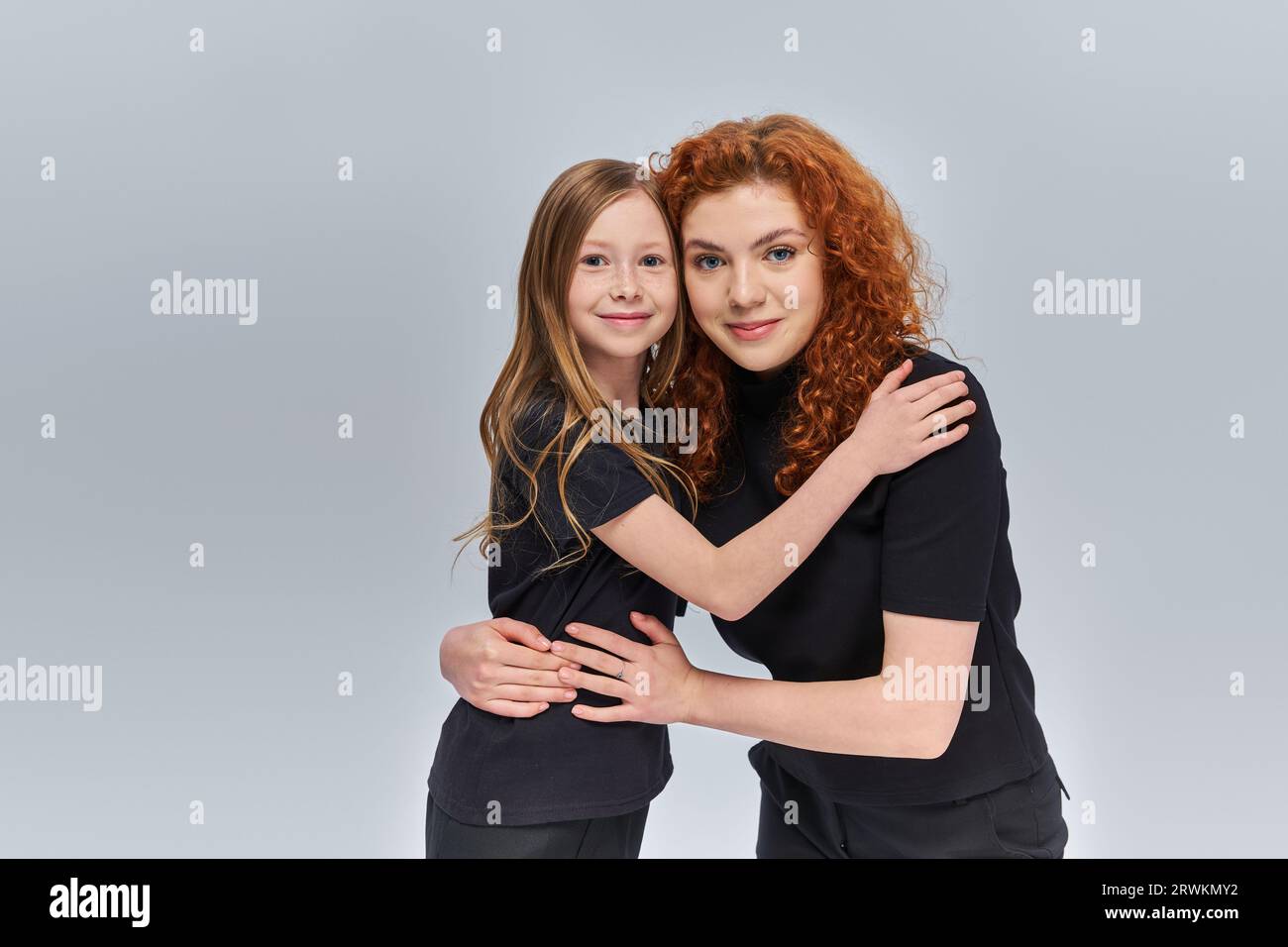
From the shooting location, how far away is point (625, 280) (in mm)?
2383

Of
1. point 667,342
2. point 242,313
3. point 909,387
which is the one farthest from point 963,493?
point 242,313

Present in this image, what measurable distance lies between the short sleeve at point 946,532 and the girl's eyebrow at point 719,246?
1.66ft

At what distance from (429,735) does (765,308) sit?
227cm

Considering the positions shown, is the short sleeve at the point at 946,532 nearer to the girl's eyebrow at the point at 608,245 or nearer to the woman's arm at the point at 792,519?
the woman's arm at the point at 792,519

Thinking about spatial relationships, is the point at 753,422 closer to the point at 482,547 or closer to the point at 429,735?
the point at 482,547

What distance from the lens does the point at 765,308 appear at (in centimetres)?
229

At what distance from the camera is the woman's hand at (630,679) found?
2.27m

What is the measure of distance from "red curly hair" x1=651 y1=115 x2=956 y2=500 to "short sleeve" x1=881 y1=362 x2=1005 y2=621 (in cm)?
23

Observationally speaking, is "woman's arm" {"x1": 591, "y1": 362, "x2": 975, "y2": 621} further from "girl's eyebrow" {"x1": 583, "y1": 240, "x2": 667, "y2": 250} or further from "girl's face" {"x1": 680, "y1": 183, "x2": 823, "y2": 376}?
"girl's eyebrow" {"x1": 583, "y1": 240, "x2": 667, "y2": 250}

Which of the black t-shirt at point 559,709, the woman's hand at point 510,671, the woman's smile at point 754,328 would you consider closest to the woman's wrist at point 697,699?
the black t-shirt at point 559,709

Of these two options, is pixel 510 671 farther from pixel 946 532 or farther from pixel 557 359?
pixel 946 532

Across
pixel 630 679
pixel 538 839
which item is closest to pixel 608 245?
pixel 630 679

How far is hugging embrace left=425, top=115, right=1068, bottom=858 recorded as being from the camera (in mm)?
2127

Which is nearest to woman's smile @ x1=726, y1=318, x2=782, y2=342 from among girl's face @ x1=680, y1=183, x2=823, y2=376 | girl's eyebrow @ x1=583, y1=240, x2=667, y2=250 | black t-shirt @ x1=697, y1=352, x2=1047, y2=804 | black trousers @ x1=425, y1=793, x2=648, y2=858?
girl's face @ x1=680, y1=183, x2=823, y2=376
